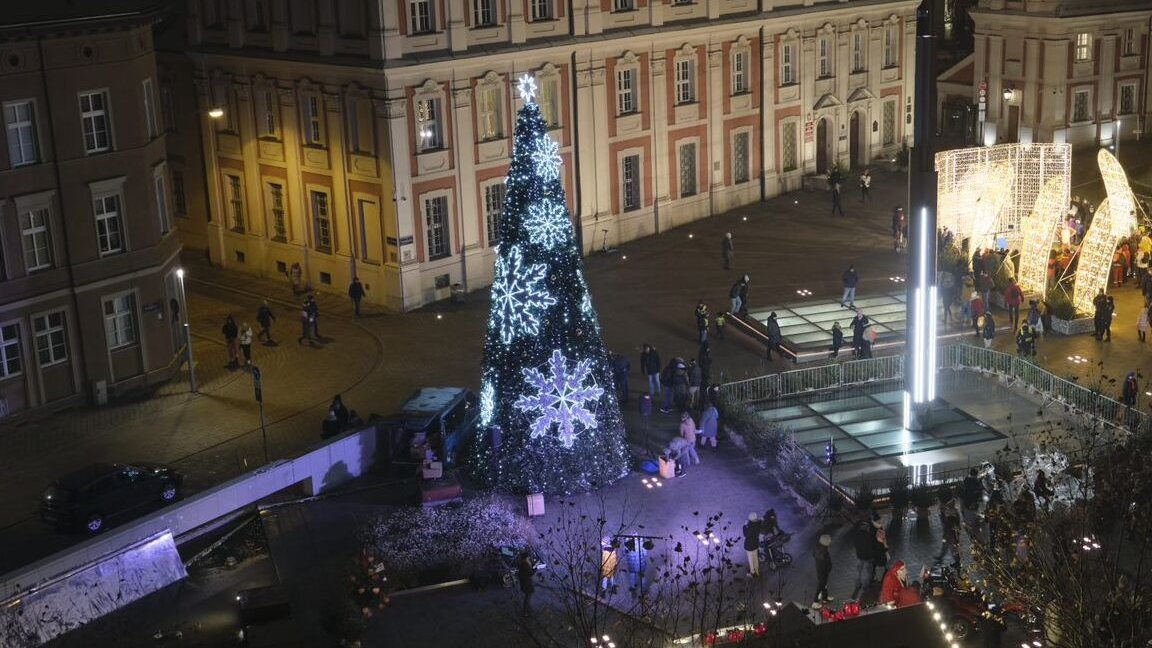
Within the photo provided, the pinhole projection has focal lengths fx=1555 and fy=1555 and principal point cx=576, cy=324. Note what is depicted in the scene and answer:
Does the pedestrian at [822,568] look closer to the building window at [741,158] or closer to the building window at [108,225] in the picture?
the building window at [108,225]

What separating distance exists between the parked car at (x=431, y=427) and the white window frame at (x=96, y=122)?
11.5 m

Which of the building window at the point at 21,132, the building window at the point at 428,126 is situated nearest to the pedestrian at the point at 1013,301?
the building window at the point at 428,126

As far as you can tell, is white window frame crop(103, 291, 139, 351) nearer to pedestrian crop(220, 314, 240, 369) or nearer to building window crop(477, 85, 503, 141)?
pedestrian crop(220, 314, 240, 369)

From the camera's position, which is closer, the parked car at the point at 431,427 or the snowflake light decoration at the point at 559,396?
the snowflake light decoration at the point at 559,396

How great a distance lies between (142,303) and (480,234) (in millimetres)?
12814

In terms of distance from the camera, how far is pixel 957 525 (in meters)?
30.8

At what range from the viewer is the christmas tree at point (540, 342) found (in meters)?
33.0

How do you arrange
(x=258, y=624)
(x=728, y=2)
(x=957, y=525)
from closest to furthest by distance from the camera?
(x=258, y=624)
(x=957, y=525)
(x=728, y=2)

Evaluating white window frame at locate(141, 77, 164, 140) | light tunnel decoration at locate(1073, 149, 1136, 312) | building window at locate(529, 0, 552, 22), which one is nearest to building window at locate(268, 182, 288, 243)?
white window frame at locate(141, 77, 164, 140)

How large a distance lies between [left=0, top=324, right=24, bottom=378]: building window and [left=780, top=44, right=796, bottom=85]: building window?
3381 centimetres

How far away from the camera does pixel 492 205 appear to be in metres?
52.5

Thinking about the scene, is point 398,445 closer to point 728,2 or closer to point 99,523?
point 99,523

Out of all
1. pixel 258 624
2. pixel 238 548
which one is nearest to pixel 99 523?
pixel 238 548

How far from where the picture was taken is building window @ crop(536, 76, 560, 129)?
53375 millimetres
